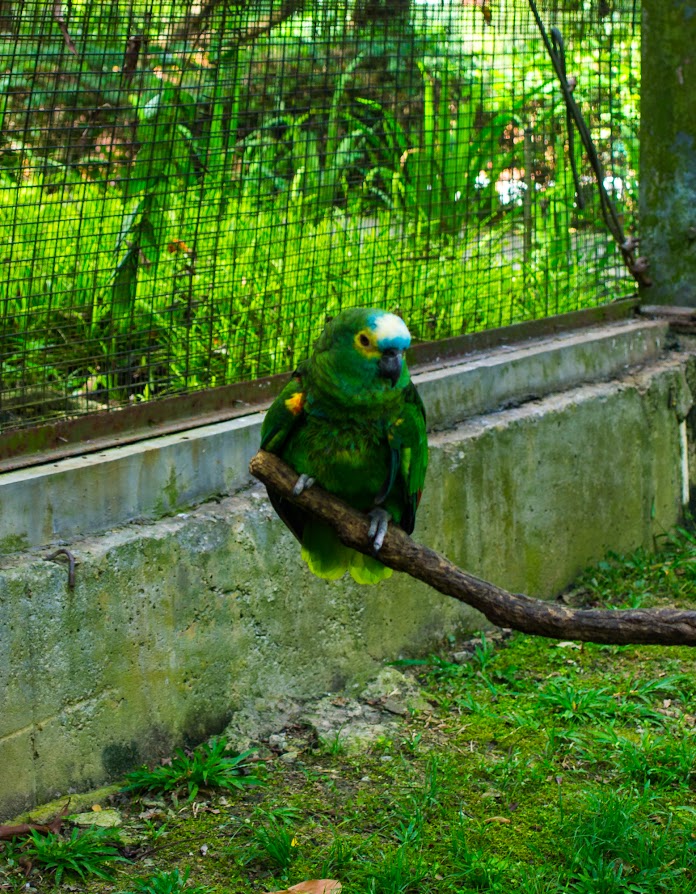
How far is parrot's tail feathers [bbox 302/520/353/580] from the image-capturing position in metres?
2.71

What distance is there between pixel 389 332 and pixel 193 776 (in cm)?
149

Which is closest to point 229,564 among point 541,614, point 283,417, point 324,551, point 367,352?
point 324,551

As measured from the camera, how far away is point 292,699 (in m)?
3.39

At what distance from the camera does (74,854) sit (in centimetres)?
260

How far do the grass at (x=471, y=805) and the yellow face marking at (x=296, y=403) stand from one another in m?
1.11

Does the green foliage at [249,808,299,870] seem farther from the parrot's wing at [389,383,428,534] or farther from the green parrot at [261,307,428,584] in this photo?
the parrot's wing at [389,383,428,534]

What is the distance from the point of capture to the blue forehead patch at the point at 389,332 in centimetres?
225

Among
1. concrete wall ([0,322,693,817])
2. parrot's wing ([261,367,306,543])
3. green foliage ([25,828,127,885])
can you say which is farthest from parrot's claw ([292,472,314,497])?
green foliage ([25,828,127,885])

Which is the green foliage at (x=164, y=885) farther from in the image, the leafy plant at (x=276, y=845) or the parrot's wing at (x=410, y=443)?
the parrot's wing at (x=410, y=443)

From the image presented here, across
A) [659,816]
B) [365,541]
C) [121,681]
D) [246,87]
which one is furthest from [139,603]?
[246,87]

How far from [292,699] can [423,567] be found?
1.36 meters

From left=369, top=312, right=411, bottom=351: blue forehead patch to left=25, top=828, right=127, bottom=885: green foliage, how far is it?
4.87ft

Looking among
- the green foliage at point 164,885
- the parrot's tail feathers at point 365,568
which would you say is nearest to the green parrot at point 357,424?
the parrot's tail feathers at point 365,568

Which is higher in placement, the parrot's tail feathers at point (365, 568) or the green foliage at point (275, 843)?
the parrot's tail feathers at point (365, 568)
